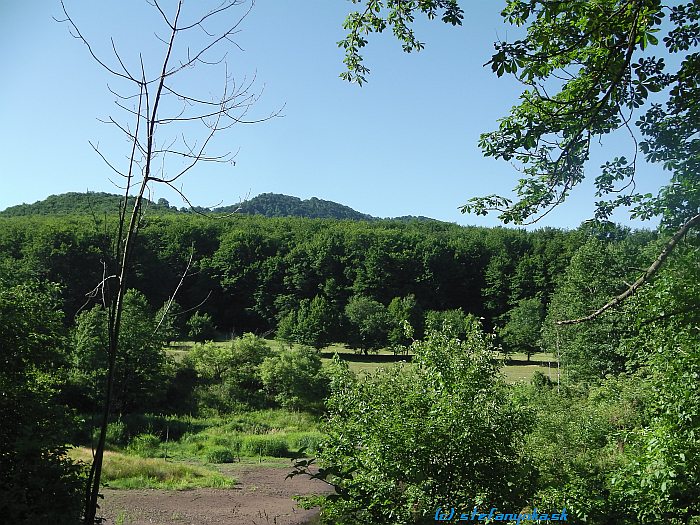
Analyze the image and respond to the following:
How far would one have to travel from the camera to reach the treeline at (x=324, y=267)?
59.7 m

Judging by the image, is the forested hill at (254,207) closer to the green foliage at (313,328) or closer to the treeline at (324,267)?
the treeline at (324,267)

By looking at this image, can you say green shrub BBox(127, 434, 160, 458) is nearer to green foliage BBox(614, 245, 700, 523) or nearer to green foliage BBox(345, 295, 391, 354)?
green foliage BBox(614, 245, 700, 523)

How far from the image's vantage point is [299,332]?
2302 inches

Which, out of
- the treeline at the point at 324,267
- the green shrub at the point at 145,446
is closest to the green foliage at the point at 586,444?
the green shrub at the point at 145,446

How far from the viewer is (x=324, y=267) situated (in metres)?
76.1

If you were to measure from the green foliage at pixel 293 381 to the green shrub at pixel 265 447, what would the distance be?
596 centimetres

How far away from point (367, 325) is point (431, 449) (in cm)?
5045

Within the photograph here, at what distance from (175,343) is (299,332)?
15.9 metres

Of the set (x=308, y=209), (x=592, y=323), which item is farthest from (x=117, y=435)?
(x=308, y=209)

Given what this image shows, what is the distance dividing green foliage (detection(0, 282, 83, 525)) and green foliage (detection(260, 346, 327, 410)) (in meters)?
24.3

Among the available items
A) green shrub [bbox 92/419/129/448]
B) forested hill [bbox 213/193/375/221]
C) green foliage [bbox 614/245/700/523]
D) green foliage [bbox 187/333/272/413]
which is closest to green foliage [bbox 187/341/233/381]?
green foliage [bbox 187/333/272/413]

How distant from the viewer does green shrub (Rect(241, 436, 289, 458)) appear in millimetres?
28781

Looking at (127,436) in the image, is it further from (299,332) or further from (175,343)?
(299,332)

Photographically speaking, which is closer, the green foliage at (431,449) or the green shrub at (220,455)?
the green foliage at (431,449)
